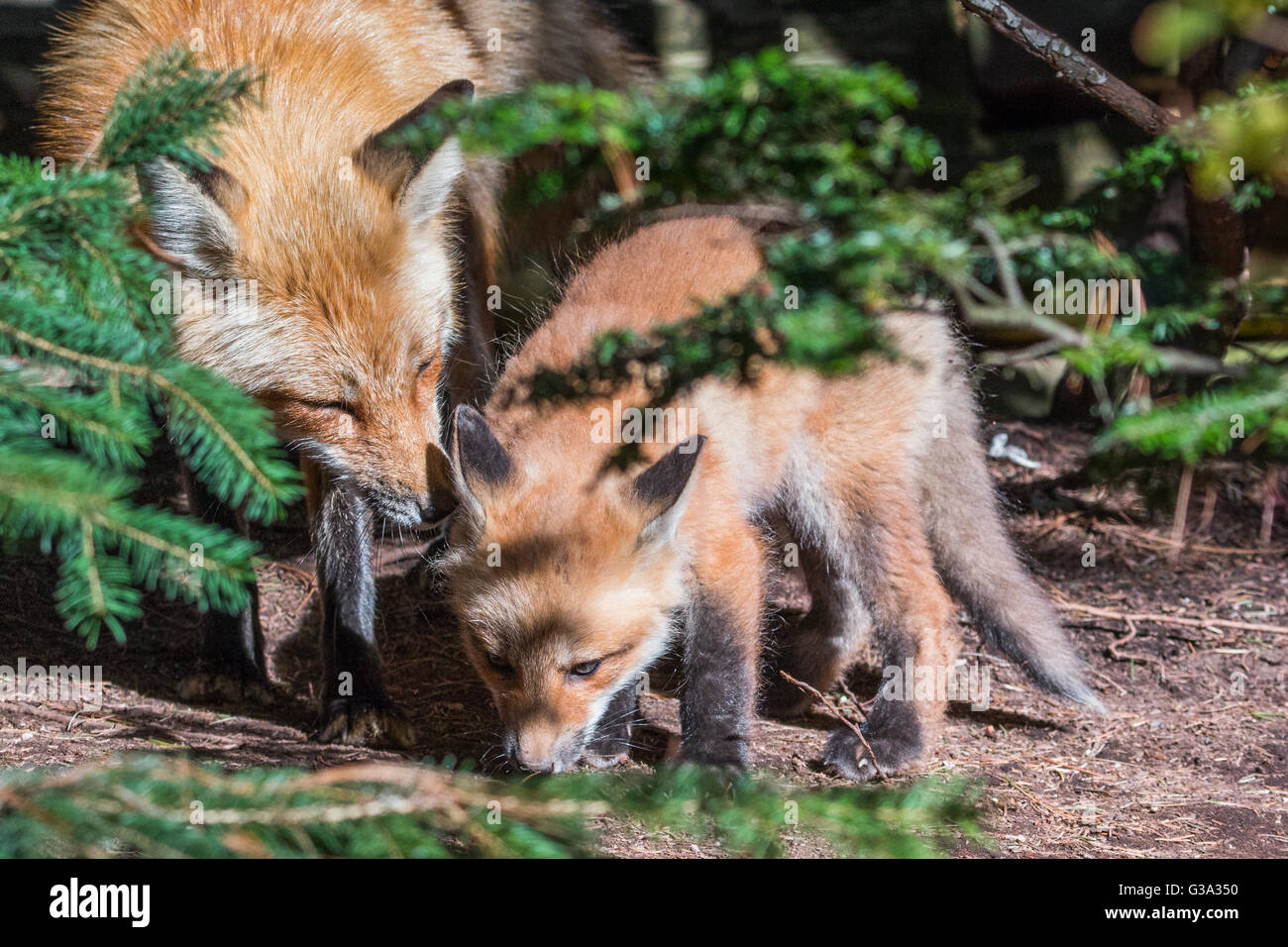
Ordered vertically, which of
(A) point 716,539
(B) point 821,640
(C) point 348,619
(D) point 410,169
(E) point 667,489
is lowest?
(B) point 821,640

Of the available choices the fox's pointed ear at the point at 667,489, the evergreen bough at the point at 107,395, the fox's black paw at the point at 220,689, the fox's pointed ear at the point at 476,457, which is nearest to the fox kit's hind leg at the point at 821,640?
the fox's pointed ear at the point at 667,489

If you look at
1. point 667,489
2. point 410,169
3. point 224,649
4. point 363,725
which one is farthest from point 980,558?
point 224,649

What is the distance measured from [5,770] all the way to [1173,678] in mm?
3605

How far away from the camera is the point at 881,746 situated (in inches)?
124

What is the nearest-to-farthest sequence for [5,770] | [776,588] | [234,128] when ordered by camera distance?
[5,770], [234,128], [776,588]

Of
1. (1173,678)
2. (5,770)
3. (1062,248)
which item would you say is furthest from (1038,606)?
(5,770)

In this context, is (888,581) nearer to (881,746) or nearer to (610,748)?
(881,746)

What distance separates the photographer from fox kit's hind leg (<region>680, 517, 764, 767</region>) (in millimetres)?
2885

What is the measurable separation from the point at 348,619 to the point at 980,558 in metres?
2.11

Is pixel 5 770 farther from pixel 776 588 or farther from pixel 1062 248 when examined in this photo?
pixel 776 588

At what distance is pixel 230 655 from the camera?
3459mm

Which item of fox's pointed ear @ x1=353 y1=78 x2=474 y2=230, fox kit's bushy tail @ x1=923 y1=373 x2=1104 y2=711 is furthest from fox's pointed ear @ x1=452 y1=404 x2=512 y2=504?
fox kit's bushy tail @ x1=923 y1=373 x2=1104 y2=711

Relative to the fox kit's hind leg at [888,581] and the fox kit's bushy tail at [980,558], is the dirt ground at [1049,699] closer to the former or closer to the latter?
the fox kit's hind leg at [888,581]

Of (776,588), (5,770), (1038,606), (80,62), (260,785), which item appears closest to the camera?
(260,785)
